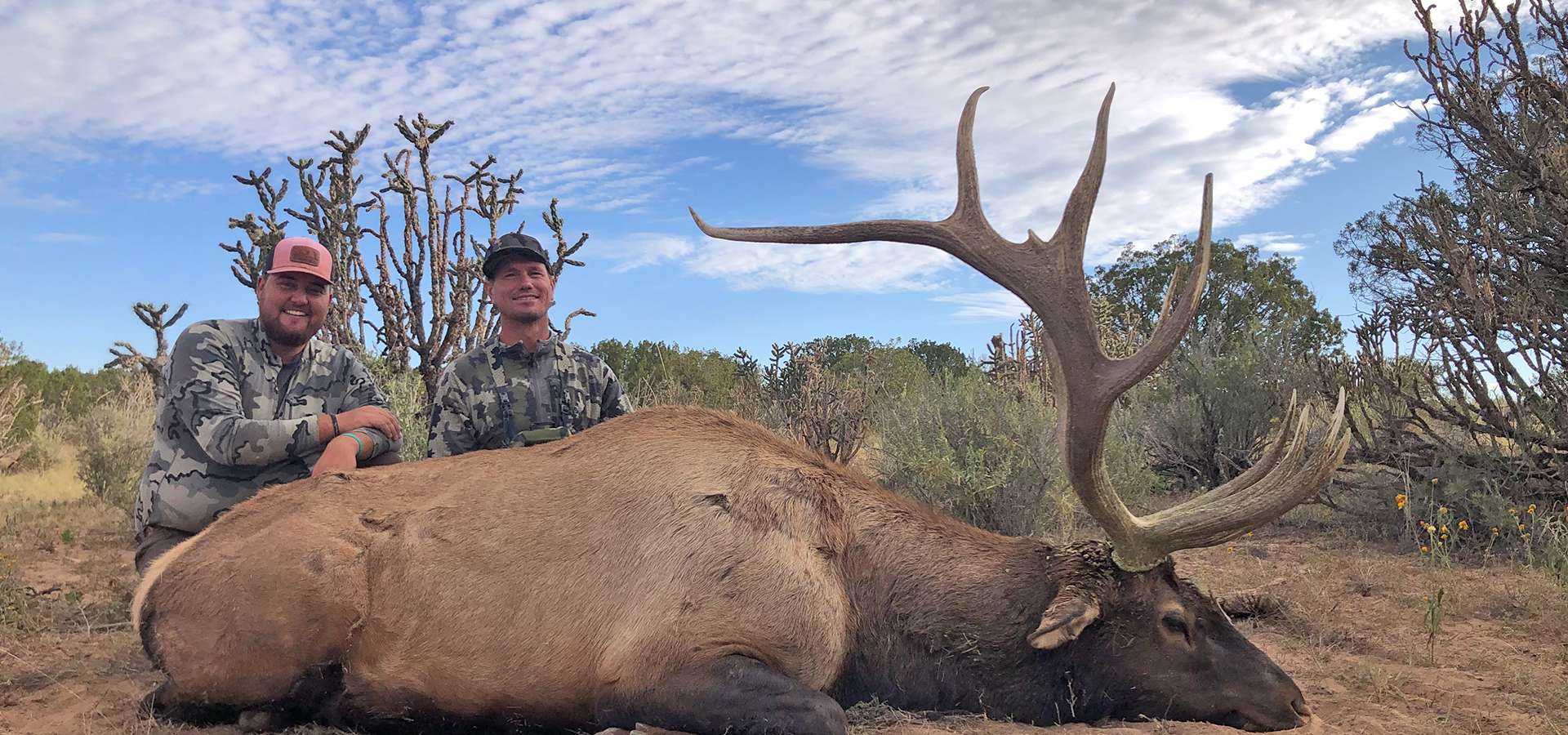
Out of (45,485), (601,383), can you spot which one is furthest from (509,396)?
(45,485)

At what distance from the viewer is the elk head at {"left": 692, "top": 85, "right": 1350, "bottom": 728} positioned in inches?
136

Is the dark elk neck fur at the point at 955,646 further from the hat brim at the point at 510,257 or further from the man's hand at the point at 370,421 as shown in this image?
the hat brim at the point at 510,257

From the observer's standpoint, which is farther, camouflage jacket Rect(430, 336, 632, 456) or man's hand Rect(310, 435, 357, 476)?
camouflage jacket Rect(430, 336, 632, 456)

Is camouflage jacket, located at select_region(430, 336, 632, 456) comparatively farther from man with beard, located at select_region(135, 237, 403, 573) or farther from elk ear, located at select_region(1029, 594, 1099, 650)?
elk ear, located at select_region(1029, 594, 1099, 650)

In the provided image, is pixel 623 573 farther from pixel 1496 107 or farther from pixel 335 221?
pixel 1496 107

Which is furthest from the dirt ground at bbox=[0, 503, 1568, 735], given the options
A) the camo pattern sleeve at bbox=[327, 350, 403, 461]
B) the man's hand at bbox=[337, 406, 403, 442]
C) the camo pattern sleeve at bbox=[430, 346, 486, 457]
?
the camo pattern sleeve at bbox=[430, 346, 486, 457]

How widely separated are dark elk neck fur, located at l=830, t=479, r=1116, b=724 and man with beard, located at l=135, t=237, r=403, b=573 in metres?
2.57

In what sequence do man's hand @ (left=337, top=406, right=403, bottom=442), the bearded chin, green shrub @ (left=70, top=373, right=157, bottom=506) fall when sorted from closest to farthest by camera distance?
man's hand @ (left=337, top=406, right=403, bottom=442), the bearded chin, green shrub @ (left=70, top=373, right=157, bottom=506)

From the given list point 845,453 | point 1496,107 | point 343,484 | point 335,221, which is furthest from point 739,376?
point 343,484

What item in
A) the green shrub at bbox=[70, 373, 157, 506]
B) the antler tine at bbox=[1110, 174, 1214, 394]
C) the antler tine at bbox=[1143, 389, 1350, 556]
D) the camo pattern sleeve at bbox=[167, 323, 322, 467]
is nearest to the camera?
the antler tine at bbox=[1110, 174, 1214, 394]

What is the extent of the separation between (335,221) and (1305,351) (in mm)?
10409

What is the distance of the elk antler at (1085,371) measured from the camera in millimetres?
3424

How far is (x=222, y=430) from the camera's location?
4645 mm

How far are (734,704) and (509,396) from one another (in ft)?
11.1
